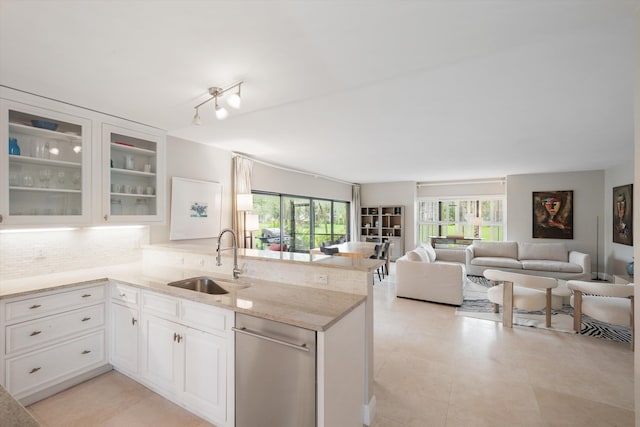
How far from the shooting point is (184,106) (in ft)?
8.75

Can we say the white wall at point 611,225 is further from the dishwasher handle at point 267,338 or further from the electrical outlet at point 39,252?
the electrical outlet at point 39,252

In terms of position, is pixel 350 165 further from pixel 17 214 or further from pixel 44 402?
pixel 44 402

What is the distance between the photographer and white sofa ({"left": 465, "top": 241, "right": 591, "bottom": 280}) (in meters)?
5.80

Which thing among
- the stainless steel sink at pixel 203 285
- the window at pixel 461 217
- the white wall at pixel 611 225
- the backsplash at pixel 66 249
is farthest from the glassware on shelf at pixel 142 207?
the white wall at pixel 611 225

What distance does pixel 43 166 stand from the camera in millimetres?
2465

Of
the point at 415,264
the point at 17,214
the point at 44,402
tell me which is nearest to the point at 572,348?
the point at 415,264

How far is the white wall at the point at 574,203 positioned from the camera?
676 centimetres

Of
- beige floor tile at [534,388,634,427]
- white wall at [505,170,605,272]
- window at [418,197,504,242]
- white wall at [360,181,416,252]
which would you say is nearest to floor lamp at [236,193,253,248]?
beige floor tile at [534,388,634,427]

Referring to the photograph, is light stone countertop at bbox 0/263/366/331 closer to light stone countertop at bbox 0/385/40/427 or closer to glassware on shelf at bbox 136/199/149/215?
glassware on shelf at bbox 136/199/149/215

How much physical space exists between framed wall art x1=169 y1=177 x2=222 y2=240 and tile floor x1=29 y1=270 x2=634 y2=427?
1.79m

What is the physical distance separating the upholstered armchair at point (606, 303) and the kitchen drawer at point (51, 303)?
5343 mm

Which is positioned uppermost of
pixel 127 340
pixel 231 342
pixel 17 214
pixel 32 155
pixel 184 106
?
pixel 184 106

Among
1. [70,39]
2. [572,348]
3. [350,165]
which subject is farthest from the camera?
[350,165]

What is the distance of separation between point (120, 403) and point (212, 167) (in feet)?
10.1
